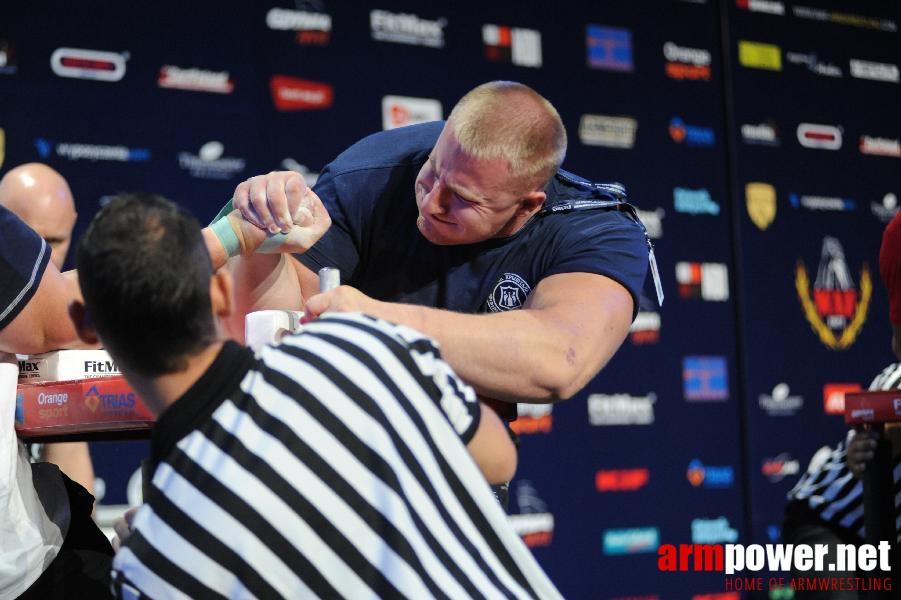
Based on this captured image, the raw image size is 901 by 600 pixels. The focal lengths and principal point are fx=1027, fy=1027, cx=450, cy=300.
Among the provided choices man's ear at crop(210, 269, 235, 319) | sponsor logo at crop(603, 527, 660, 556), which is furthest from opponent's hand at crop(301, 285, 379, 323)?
sponsor logo at crop(603, 527, 660, 556)

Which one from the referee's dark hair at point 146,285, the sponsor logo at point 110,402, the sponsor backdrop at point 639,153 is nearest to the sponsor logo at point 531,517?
the sponsor backdrop at point 639,153

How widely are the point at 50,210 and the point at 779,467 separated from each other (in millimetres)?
3481

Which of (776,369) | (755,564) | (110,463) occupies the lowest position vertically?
(755,564)

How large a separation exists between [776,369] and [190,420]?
450 cm


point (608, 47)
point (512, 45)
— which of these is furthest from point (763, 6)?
point (512, 45)

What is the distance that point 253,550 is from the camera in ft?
3.03

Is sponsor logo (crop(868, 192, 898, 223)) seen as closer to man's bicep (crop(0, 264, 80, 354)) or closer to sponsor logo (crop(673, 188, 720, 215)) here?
sponsor logo (crop(673, 188, 720, 215))

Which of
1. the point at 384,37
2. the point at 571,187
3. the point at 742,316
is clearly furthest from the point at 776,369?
the point at 571,187

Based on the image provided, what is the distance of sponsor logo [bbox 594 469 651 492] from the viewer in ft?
15.2

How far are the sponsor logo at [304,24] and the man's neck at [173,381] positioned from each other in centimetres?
342

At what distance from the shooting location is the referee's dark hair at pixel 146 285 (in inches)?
36.9

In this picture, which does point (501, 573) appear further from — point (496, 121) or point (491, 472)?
point (496, 121)

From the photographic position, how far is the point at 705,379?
4914mm

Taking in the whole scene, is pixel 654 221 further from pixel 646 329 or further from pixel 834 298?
pixel 834 298
